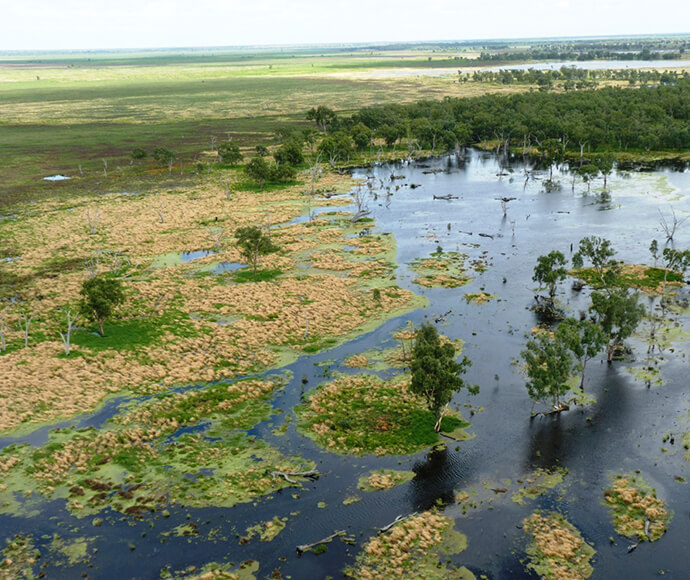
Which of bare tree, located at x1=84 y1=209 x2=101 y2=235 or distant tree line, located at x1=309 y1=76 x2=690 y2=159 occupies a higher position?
distant tree line, located at x1=309 y1=76 x2=690 y2=159

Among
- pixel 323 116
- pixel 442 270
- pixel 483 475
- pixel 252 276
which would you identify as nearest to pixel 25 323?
pixel 252 276

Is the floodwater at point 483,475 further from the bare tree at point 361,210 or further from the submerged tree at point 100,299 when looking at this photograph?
the bare tree at point 361,210

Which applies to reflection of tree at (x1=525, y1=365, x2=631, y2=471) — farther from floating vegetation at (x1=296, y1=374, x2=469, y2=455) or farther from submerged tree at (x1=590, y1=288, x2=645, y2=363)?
floating vegetation at (x1=296, y1=374, x2=469, y2=455)

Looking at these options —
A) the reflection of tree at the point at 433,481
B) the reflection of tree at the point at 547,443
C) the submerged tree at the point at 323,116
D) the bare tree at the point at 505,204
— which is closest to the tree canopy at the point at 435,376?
the reflection of tree at the point at 433,481

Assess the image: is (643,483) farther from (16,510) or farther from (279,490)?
(16,510)

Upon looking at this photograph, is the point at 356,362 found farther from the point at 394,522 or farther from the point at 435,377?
the point at 394,522

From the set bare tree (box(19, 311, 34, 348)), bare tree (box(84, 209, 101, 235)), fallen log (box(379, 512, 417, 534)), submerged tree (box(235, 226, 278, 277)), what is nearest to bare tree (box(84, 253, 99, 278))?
bare tree (box(19, 311, 34, 348))
